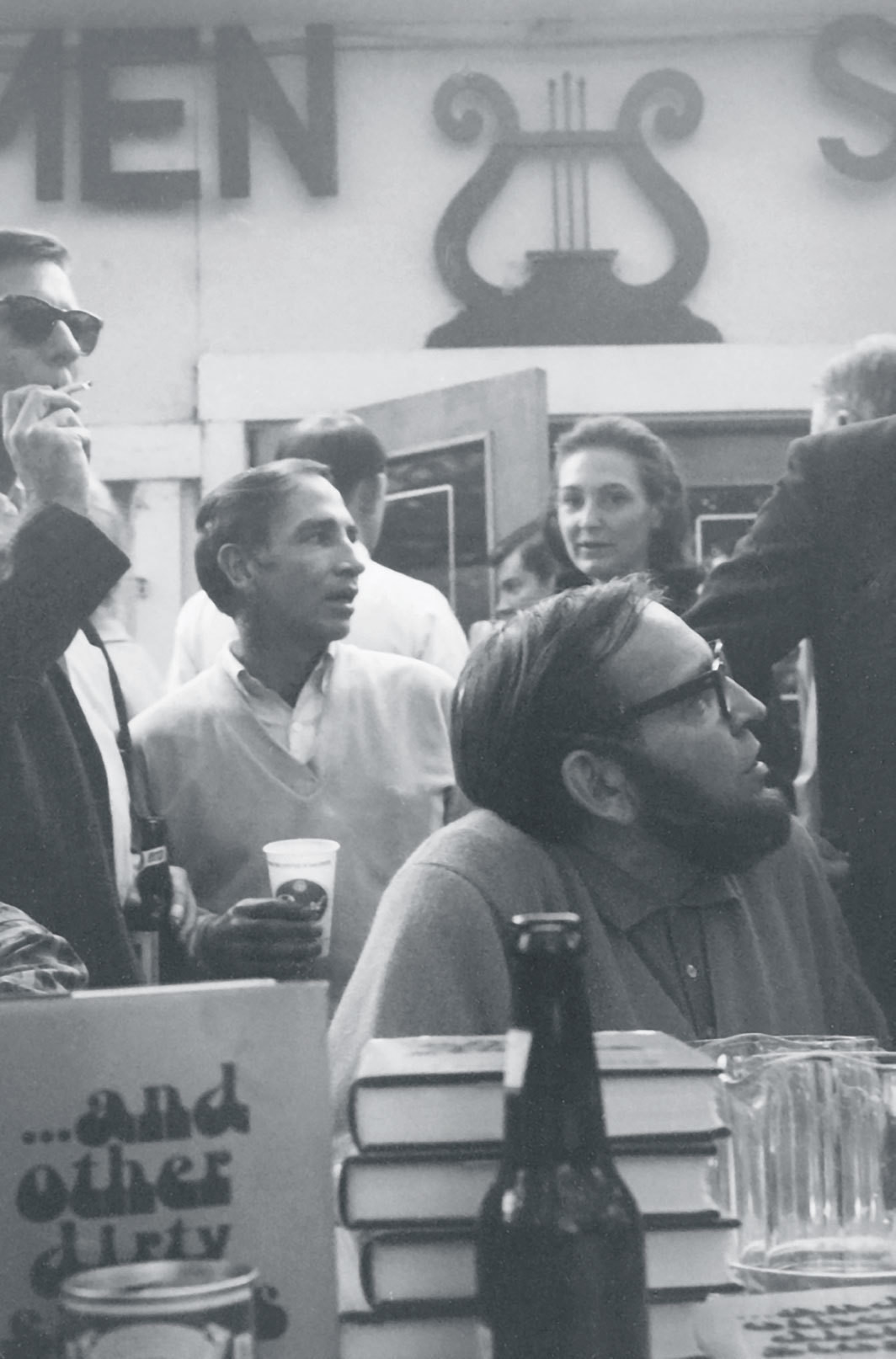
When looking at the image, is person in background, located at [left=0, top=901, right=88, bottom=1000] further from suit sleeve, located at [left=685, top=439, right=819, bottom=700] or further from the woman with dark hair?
the woman with dark hair

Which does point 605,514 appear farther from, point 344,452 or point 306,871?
point 306,871

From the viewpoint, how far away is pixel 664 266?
474cm

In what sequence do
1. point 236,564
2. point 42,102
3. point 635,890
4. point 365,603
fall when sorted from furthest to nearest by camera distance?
point 42,102 < point 365,603 < point 236,564 < point 635,890

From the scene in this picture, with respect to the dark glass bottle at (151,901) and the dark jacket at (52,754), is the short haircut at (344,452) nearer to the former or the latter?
the dark glass bottle at (151,901)

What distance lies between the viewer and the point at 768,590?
211cm

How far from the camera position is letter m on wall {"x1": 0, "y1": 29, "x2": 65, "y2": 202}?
15.3 ft

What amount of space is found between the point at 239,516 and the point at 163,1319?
219cm

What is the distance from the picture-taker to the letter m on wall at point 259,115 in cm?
468

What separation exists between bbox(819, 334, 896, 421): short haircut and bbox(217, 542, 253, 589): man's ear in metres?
0.94

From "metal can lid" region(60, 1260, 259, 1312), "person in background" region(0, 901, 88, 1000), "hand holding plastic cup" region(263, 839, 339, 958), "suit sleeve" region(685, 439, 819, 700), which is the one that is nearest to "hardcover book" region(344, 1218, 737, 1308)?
"metal can lid" region(60, 1260, 259, 1312)

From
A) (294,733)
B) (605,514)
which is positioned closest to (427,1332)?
(294,733)

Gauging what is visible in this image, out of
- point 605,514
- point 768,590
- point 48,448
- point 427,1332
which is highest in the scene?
point 605,514

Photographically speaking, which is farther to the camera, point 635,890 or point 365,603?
point 365,603

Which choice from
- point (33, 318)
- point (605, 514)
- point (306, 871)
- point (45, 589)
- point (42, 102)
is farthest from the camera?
point (42, 102)
